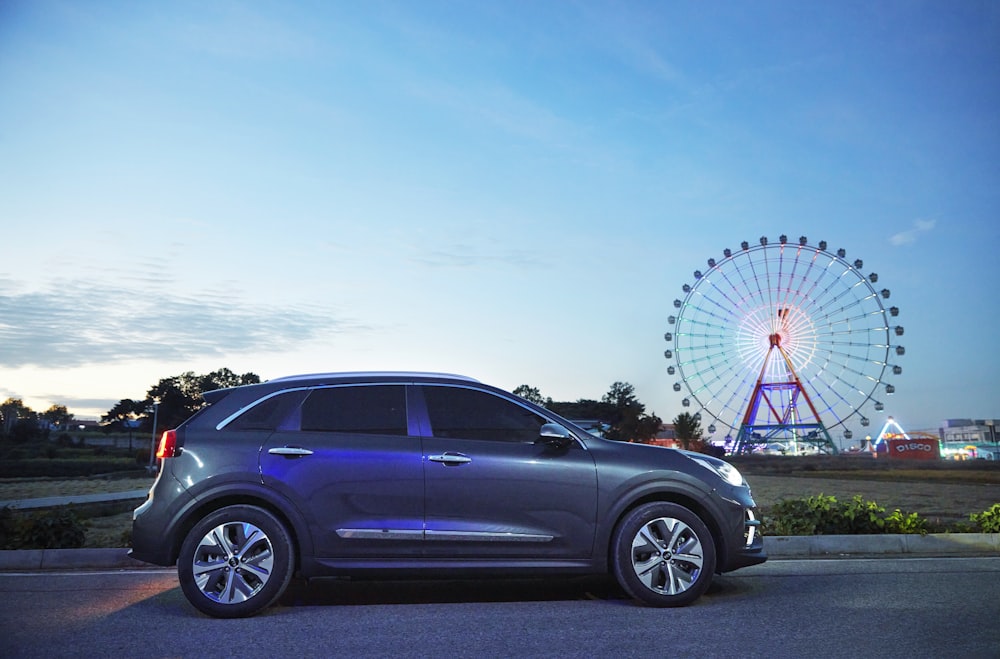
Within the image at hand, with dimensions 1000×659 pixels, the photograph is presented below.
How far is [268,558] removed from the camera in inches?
241

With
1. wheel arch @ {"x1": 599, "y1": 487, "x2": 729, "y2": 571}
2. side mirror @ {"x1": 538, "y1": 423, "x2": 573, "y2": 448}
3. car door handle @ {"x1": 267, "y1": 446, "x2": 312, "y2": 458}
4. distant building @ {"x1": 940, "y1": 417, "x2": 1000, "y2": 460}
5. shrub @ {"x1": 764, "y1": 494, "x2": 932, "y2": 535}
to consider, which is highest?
distant building @ {"x1": 940, "y1": 417, "x2": 1000, "y2": 460}

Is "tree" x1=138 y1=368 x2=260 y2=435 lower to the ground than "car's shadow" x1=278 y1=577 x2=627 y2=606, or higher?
higher

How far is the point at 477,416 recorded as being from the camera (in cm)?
659

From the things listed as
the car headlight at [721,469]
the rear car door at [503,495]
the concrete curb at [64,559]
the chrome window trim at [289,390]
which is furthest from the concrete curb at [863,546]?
the concrete curb at [64,559]

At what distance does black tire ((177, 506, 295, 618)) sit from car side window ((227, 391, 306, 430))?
598 mm

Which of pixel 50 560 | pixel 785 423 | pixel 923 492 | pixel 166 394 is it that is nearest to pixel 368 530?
pixel 50 560

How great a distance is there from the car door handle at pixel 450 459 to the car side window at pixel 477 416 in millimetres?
172

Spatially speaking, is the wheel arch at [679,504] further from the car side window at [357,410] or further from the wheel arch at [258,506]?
the wheel arch at [258,506]

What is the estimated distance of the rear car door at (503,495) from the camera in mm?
6277

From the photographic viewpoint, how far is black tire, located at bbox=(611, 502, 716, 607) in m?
6.36

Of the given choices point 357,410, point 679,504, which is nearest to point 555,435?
point 679,504

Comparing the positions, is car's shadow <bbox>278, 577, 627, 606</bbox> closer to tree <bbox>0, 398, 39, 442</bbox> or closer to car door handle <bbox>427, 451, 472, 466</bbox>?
car door handle <bbox>427, 451, 472, 466</bbox>

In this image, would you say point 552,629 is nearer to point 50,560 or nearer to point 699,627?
point 699,627

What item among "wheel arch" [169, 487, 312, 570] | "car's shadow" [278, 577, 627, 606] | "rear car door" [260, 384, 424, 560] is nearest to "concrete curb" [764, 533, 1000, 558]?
"car's shadow" [278, 577, 627, 606]
